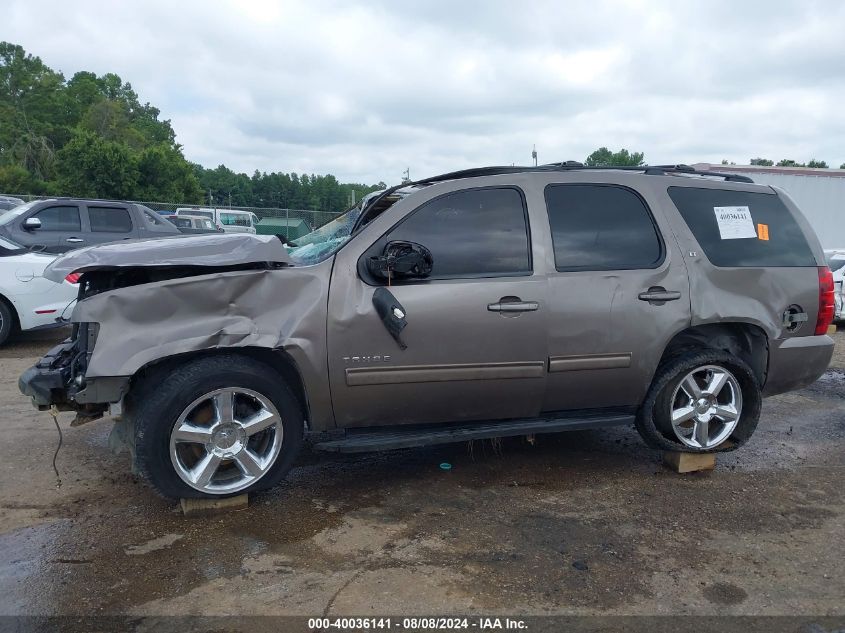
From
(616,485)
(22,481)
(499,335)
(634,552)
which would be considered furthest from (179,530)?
(616,485)

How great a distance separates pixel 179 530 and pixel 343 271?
64.6 inches

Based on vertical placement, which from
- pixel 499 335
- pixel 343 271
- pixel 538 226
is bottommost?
pixel 499 335

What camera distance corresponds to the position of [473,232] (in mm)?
3900

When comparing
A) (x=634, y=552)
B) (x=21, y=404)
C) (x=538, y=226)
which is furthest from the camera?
(x=21, y=404)

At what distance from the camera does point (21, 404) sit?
5586mm

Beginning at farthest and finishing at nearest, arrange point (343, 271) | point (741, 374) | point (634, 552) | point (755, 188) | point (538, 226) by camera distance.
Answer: point (755, 188) < point (741, 374) < point (538, 226) < point (343, 271) < point (634, 552)

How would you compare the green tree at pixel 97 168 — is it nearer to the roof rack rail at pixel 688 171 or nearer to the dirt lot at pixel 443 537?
the dirt lot at pixel 443 537

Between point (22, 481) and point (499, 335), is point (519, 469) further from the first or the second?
point (22, 481)

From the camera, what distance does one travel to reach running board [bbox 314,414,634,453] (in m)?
3.64

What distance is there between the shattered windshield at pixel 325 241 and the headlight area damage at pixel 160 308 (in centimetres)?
26

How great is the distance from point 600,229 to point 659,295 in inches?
21.9

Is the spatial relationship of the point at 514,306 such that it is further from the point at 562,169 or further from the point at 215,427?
the point at 215,427

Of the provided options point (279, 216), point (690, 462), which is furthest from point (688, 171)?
point (279, 216)

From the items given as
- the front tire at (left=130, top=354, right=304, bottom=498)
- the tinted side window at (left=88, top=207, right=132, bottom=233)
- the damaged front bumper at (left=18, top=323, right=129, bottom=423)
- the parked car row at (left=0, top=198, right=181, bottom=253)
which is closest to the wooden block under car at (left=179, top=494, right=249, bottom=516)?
the front tire at (left=130, top=354, right=304, bottom=498)
